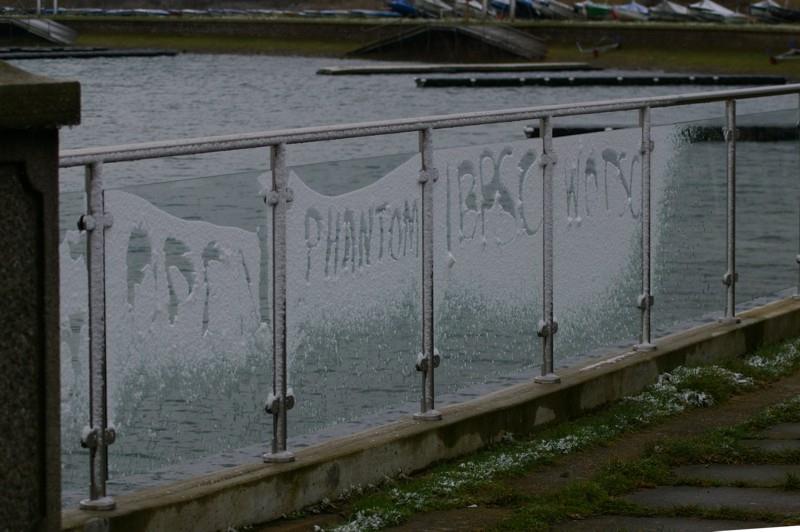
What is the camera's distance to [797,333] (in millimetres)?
9531

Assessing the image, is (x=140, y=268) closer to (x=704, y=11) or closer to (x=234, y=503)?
(x=234, y=503)

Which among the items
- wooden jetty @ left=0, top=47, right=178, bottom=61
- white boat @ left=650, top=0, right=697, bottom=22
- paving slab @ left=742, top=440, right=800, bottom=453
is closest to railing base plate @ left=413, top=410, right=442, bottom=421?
paving slab @ left=742, top=440, right=800, bottom=453

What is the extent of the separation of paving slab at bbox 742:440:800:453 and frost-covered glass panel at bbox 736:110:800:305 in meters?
2.62

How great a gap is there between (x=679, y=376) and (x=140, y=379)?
10.6 feet

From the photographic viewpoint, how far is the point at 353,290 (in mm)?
6289

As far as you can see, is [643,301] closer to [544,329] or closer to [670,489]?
[544,329]

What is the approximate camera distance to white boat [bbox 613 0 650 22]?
92750mm

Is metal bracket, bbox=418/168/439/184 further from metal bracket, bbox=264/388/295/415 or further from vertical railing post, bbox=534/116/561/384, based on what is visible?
metal bracket, bbox=264/388/295/415

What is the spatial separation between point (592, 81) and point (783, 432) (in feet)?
198

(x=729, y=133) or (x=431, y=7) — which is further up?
(x=431, y=7)

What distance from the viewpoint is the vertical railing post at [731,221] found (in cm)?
897

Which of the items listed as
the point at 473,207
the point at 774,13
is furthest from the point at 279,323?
the point at 774,13

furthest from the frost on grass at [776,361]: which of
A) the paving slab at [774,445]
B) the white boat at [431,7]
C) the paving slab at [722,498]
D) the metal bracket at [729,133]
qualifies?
the white boat at [431,7]

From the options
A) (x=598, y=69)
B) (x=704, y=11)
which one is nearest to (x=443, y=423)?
(x=598, y=69)
